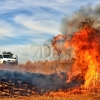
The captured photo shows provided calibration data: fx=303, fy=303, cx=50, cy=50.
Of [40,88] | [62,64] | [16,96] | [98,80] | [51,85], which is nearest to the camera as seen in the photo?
[16,96]

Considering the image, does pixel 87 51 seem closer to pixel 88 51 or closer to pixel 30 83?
pixel 88 51

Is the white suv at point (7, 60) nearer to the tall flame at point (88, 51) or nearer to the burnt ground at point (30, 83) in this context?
the burnt ground at point (30, 83)

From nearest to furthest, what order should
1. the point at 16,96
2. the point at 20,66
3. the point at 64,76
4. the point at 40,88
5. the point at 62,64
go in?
the point at 16,96, the point at 40,88, the point at 64,76, the point at 62,64, the point at 20,66

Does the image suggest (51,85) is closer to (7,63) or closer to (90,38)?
(90,38)

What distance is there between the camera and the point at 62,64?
36781mm

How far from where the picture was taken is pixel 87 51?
863 inches

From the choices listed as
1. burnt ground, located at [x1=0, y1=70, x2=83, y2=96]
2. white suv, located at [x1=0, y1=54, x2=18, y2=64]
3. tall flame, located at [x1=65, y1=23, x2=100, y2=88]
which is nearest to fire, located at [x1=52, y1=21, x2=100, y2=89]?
tall flame, located at [x1=65, y1=23, x2=100, y2=88]

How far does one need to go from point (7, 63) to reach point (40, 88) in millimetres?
21949

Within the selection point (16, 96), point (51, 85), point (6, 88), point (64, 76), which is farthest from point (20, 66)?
point (16, 96)

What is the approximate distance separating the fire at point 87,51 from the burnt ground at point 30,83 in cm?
252

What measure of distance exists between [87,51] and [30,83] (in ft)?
19.4

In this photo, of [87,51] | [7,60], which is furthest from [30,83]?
[7,60]

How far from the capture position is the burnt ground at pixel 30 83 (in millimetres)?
21034

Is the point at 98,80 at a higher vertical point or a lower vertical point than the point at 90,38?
lower
